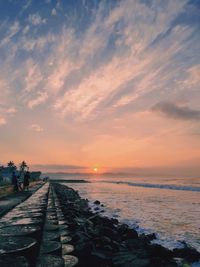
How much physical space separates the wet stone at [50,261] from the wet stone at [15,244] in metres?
0.53

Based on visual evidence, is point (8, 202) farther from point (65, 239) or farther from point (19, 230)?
point (65, 239)

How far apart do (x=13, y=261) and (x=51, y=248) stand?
106 cm

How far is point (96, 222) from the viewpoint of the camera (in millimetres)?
10797

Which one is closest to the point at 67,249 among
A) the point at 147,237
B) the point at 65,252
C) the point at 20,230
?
the point at 65,252

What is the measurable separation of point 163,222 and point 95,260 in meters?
9.03

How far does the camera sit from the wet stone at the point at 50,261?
4.05m

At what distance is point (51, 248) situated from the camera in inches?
197

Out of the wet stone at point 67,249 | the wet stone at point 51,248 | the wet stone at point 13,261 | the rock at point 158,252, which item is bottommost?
the rock at point 158,252

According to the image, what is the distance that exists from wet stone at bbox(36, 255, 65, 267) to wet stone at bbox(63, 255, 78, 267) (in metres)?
0.09

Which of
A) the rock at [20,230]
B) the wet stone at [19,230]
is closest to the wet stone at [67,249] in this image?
the rock at [20,230]

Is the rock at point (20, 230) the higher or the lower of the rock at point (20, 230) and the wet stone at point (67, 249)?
the higher

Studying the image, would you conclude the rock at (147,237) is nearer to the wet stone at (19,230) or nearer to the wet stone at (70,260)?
the wet stone at (19,230)

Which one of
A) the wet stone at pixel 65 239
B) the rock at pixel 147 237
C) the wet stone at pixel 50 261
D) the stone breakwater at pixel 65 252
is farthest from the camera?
the rock at pixel 147 237

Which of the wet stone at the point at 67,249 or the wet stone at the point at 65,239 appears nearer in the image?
the wet stone at the point at 67,249
